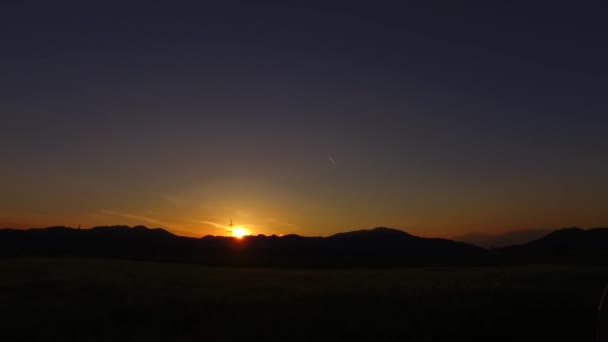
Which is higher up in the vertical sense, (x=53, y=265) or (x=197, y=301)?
(x=53, y=265)

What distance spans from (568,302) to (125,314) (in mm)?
14366

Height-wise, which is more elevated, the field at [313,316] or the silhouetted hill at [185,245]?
the silhouetted hill at [185,245]

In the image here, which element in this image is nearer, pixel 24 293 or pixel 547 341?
pixel 547 341

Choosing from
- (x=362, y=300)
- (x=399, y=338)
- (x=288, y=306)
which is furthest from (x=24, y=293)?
(x=399, y=338)

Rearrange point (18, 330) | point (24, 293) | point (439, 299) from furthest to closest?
point (24, 293) → point (439, 299) → point (18, 330)

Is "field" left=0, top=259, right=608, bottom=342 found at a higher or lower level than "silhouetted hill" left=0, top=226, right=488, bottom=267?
lower

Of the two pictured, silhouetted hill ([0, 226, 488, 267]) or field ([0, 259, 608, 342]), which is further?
silhouetted hill ([0, 226, 488, 267])

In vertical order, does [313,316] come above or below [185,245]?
below

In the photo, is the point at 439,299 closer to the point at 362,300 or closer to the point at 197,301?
the point at 362,300

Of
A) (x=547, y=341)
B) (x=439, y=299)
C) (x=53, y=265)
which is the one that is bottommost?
(x=547, y=341)

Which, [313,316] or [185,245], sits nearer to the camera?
[313,316]

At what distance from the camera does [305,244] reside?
17350 centimetres

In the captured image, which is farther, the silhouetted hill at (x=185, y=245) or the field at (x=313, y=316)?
the silhouetted hill at (x=185, y=245)

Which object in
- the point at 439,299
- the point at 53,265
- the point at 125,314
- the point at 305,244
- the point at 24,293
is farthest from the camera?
the point at 305,244
